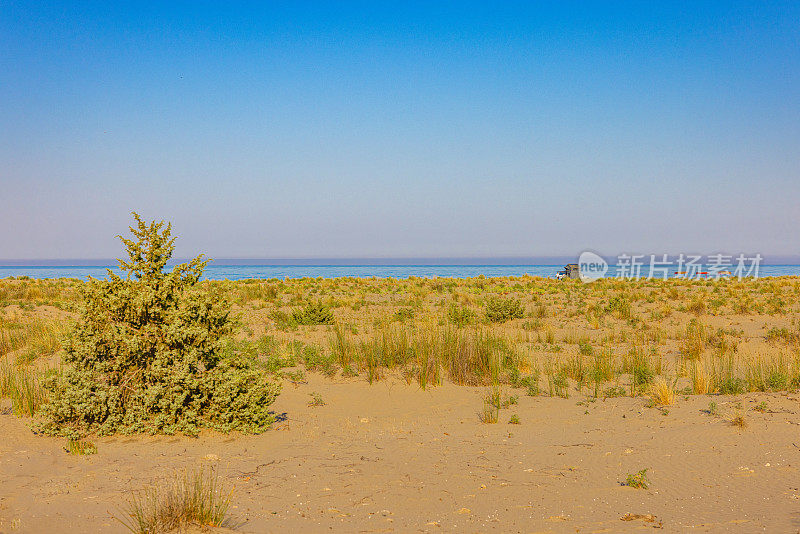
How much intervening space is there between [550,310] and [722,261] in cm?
2908

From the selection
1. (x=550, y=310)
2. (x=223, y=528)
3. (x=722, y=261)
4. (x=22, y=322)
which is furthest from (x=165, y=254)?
(x=722, y=261)

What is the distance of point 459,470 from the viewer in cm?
568

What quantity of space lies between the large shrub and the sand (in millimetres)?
273

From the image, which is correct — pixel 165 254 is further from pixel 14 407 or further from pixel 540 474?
pixel 540 474

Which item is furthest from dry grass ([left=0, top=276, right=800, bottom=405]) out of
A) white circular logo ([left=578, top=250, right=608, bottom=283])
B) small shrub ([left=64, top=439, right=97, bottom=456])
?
white circular logo ([left=578, top=250, right=608, bottom=283])

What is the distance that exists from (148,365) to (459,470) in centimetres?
392

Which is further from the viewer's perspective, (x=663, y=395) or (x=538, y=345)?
(x=538, y=345)

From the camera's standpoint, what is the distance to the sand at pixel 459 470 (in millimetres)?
4496

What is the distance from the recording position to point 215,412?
22.3ft

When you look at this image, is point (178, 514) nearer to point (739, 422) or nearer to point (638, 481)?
point (638, 481)

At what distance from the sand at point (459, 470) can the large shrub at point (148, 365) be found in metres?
0.27

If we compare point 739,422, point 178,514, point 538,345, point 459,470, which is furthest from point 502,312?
point 178,514

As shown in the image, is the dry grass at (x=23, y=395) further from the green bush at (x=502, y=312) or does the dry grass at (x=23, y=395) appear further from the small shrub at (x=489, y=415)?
the green bush at (x=502, y=312)

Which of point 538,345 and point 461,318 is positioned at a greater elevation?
point 461,318
